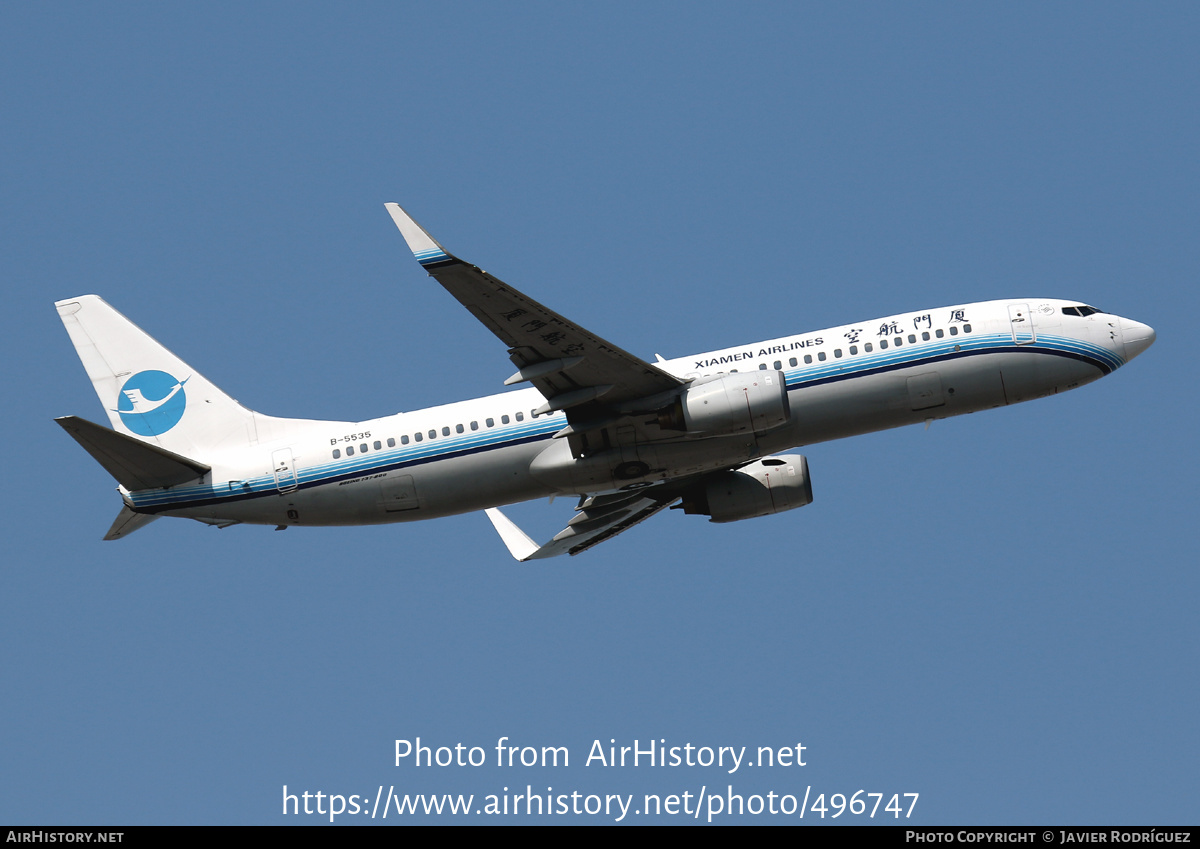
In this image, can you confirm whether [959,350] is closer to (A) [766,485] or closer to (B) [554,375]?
(A) [766,485]

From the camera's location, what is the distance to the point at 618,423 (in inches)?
1547

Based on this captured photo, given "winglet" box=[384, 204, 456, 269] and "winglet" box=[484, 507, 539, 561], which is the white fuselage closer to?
"winglet" box=[484, 507, 539, 561]

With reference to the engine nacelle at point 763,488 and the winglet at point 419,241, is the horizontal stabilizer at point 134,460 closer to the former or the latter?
the winglet at point 419,241

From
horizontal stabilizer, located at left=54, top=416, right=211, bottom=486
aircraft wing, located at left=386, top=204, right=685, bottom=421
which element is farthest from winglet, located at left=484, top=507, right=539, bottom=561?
horizontal stabilizer, located at left=54, top=416, right=211, bottom=486

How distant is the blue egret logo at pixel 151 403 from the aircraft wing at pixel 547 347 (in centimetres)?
1284

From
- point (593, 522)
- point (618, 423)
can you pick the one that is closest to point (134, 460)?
point (618, 423)

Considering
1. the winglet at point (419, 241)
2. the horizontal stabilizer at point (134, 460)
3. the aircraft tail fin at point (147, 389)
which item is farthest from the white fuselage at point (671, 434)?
the winglet at point (419, 241)

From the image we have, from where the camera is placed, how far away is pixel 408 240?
33.1 metres

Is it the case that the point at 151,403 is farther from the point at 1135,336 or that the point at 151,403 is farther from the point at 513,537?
the point at 1135,336

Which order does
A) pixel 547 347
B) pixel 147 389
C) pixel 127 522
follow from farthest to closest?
pixel 147 389, pixel 127 522, pixel 547 347

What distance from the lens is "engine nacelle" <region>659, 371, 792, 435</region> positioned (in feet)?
124

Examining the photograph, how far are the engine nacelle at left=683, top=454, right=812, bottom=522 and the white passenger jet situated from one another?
1944 millimetres

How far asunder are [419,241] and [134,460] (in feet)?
42.9

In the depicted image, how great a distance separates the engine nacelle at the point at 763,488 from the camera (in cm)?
4359
